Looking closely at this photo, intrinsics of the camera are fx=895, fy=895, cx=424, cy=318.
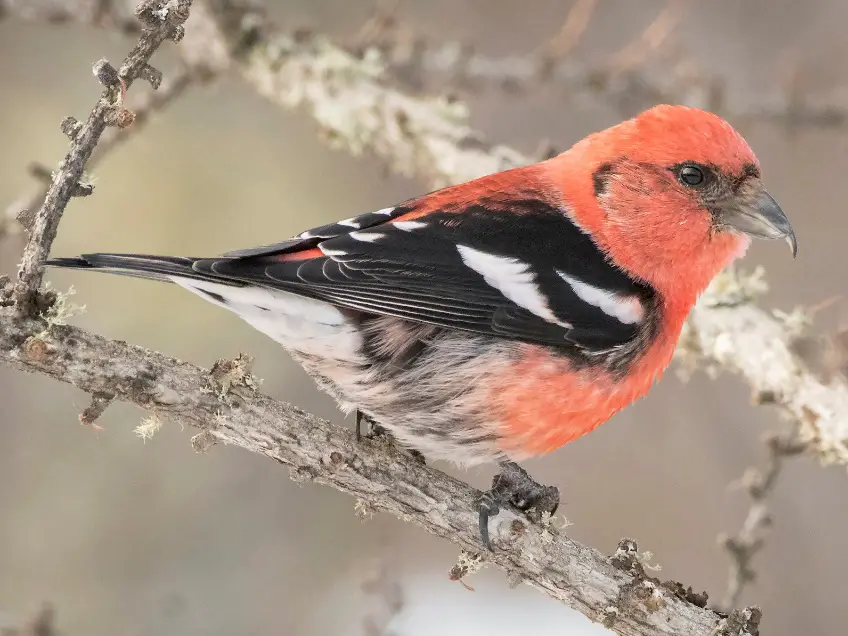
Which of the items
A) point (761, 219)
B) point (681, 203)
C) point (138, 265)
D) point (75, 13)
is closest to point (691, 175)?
point (681, 203)

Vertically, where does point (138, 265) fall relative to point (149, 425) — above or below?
above

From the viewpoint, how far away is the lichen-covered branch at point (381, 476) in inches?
104

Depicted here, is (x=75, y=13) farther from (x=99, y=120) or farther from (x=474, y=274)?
(x=474, y=274)

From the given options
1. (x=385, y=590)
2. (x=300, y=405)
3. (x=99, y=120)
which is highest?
(x=300, y=405)

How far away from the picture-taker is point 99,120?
2375mm

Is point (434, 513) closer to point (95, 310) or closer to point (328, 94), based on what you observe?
point (328, 94)

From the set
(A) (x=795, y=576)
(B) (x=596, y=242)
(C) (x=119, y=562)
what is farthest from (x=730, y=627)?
(C) (x=119, y=562)

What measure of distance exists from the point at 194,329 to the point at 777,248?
12.2 ft

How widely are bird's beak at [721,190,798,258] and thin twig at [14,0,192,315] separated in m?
2.24

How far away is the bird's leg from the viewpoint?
9.86 ft

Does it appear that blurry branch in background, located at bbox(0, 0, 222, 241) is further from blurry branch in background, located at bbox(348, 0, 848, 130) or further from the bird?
the bird

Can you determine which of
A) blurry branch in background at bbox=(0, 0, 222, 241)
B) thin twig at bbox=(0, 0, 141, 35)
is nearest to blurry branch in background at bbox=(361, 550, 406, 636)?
blurry branch in background at bbox=(0, 0, 222, 241)

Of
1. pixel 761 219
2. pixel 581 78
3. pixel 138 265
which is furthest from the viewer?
pixel 581 78

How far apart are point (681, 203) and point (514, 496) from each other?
136 cm
